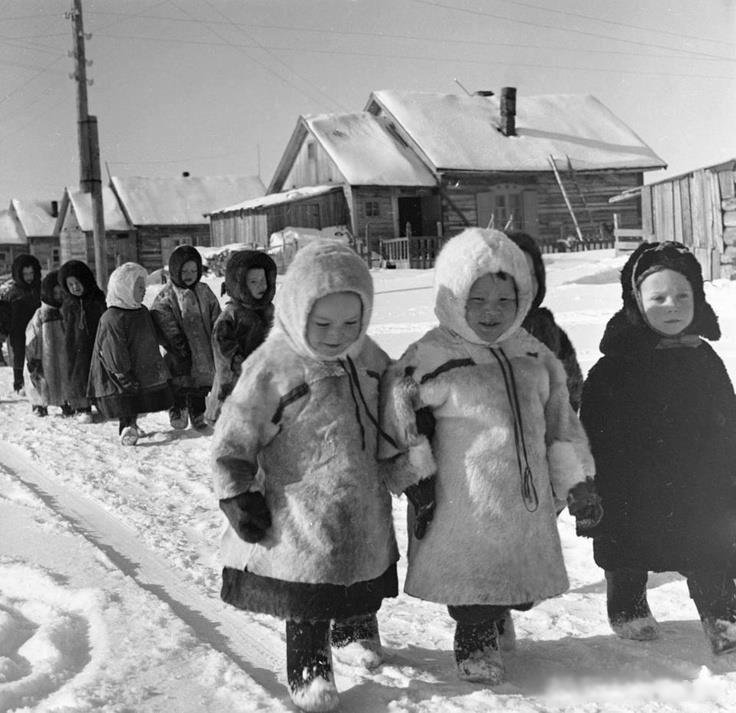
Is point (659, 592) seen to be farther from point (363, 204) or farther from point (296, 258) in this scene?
point (363, 204)

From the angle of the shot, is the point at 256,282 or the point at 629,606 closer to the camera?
the point at 629,606

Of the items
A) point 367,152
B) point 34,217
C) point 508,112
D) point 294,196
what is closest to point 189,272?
point 294,196

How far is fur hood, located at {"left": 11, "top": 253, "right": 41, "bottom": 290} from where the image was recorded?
10758 mm

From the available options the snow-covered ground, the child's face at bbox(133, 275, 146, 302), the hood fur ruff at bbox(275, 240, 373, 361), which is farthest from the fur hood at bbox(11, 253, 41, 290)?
the hood fur ruff at bbox(275, 240, 373, 361)

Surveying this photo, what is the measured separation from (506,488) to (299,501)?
632 millimetres

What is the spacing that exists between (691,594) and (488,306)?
1.29 metres

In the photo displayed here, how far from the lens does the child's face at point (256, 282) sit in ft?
20.3

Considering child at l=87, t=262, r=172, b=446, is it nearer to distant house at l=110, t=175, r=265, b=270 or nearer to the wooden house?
the wooden house

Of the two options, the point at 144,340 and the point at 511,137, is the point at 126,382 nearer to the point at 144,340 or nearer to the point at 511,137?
the point at 144,340

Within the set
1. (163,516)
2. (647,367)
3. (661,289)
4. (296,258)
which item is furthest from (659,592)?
(163,516)

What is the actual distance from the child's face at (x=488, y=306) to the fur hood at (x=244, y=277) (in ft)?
11.0

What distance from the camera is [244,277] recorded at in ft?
20.3

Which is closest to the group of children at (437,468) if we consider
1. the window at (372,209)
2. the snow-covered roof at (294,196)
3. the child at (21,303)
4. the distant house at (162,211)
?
the child at (21,303)

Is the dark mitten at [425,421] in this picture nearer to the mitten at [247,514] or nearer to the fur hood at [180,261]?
the mitten at [247,514]
